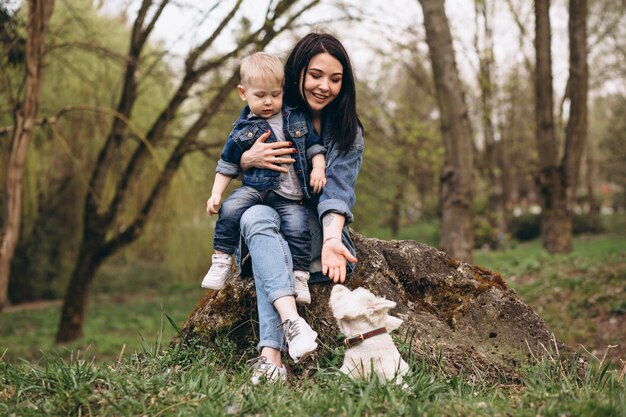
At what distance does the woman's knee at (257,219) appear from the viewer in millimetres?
3006

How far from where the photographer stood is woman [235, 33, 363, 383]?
114 inches

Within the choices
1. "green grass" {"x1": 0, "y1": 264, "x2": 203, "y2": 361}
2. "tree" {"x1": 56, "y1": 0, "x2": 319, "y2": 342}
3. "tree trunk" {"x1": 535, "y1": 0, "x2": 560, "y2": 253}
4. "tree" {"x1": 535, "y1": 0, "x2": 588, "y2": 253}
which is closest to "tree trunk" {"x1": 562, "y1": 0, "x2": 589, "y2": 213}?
"tree" {"x1": 535, "y1": 0, "x2": 588, "y2": 253}

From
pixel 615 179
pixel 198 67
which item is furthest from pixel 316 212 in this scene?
pixel 615 179

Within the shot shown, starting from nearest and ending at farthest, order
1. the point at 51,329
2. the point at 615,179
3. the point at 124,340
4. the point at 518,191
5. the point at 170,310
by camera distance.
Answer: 1. the point at 124,340
2. the point at 51,329
3. the point at 170,310
4. the point at 615,179
5. the point at 518,191

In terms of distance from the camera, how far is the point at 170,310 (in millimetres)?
13086

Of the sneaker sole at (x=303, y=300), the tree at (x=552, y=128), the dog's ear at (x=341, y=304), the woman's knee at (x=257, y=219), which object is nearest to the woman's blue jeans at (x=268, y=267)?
the woman's knee at (x=257, y=219)

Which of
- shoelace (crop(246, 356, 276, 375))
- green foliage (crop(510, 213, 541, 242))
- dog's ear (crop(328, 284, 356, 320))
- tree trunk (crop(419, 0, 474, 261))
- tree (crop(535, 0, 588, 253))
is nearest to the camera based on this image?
dog's ear (crop(328, 284, 356, 320))

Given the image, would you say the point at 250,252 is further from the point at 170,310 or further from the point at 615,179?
the point at 615,179

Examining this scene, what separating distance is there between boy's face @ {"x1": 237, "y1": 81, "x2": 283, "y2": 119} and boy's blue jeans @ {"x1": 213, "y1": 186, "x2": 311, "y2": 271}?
415 mm

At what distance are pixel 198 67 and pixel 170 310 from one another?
609cm

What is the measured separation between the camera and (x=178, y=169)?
35.0 ft

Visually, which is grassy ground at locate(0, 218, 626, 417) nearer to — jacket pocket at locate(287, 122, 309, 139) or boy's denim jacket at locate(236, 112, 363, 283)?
boy's denim jacket at locate(236, 112, 363, 283)

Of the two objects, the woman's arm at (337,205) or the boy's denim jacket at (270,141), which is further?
the boy's denim jacket at (270,141)

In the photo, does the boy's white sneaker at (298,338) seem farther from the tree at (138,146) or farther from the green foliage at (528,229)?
the green foliage at (528,229)
